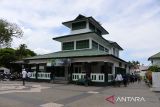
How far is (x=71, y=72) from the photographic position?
93.2 ft

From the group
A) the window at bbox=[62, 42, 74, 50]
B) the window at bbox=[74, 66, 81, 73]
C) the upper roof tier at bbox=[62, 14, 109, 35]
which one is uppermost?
the upper roof tier at bbox=[62, 14, 109, 35]

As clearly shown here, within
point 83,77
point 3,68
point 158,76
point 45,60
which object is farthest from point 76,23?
point 3,68

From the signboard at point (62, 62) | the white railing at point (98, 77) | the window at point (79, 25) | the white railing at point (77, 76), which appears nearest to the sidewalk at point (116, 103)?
the white railing at point (98, 77)

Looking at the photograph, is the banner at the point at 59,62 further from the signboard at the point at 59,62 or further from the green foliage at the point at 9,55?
the green foliage at the point at 9,55

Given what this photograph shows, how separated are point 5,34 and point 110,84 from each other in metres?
27.0

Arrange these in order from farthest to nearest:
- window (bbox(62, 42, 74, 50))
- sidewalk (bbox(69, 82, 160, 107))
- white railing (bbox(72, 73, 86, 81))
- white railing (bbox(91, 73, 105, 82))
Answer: window (bbox(62, 42, 74, 50)), white railing (bbox(72, 73, 86, 81)), white railing (bbox(91, 73, 105, 82)), sidewalk (bbox(69, 82, 160, 107))

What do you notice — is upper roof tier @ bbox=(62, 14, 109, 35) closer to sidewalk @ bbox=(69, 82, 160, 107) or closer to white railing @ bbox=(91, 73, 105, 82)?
white railing @ bbox=(91, 73, 105, 82)

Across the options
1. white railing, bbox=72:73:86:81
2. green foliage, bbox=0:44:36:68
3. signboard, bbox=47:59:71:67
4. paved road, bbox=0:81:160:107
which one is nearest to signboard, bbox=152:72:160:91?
paved road, bbox=0:81:160:107

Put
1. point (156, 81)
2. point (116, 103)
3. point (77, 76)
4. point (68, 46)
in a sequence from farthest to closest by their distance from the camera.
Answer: point (68, 46) < point (77, 76) < point (156, 81) < point (116, 103)

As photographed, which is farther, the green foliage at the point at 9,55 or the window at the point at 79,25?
the green foliage at the point at 9,55

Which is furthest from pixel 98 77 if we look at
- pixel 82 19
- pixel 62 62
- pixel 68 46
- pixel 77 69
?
pixel 82 19

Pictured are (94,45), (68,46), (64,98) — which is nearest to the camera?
(64,98)

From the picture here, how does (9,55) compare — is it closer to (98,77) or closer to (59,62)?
(59,62)

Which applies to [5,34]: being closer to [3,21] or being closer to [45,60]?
[3,21]
